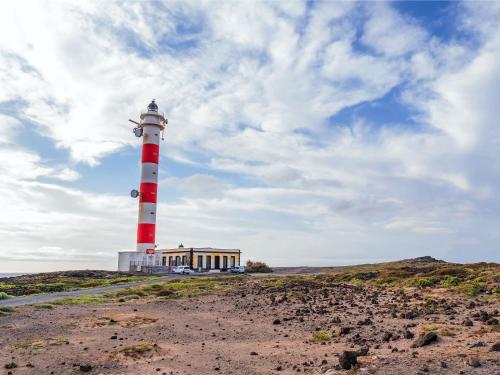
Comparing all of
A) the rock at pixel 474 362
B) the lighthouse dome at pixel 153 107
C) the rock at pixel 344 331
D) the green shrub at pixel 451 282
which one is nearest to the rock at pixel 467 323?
the rock at pixel 344 331

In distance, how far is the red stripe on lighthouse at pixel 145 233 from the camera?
71938 mm

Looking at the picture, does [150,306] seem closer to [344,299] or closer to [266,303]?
[266,303]

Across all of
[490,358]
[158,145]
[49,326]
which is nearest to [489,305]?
[490,358]

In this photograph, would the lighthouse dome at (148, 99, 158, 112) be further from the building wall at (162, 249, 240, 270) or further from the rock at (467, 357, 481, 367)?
the rock at (467, 357, 481, 367)

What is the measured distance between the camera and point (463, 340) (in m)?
14.5

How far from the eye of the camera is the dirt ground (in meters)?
13.5

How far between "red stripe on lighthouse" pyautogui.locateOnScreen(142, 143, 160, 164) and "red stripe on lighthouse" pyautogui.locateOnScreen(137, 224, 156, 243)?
11.1 m

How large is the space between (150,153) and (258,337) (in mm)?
59522

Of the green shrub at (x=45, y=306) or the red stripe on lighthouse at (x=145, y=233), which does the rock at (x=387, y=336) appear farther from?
the red stripe on lighthouse at (x=145, y=233)

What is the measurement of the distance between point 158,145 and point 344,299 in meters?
54.8

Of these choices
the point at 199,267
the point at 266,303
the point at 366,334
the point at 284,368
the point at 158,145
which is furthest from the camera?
the point at 199,267

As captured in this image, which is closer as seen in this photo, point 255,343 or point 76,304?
point 255,343

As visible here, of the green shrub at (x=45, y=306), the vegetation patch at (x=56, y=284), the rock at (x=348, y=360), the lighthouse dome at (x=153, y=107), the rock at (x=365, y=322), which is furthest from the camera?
the lighthouse dome at (x=153, y=107)

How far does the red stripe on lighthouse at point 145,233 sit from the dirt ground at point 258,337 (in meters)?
43.2
